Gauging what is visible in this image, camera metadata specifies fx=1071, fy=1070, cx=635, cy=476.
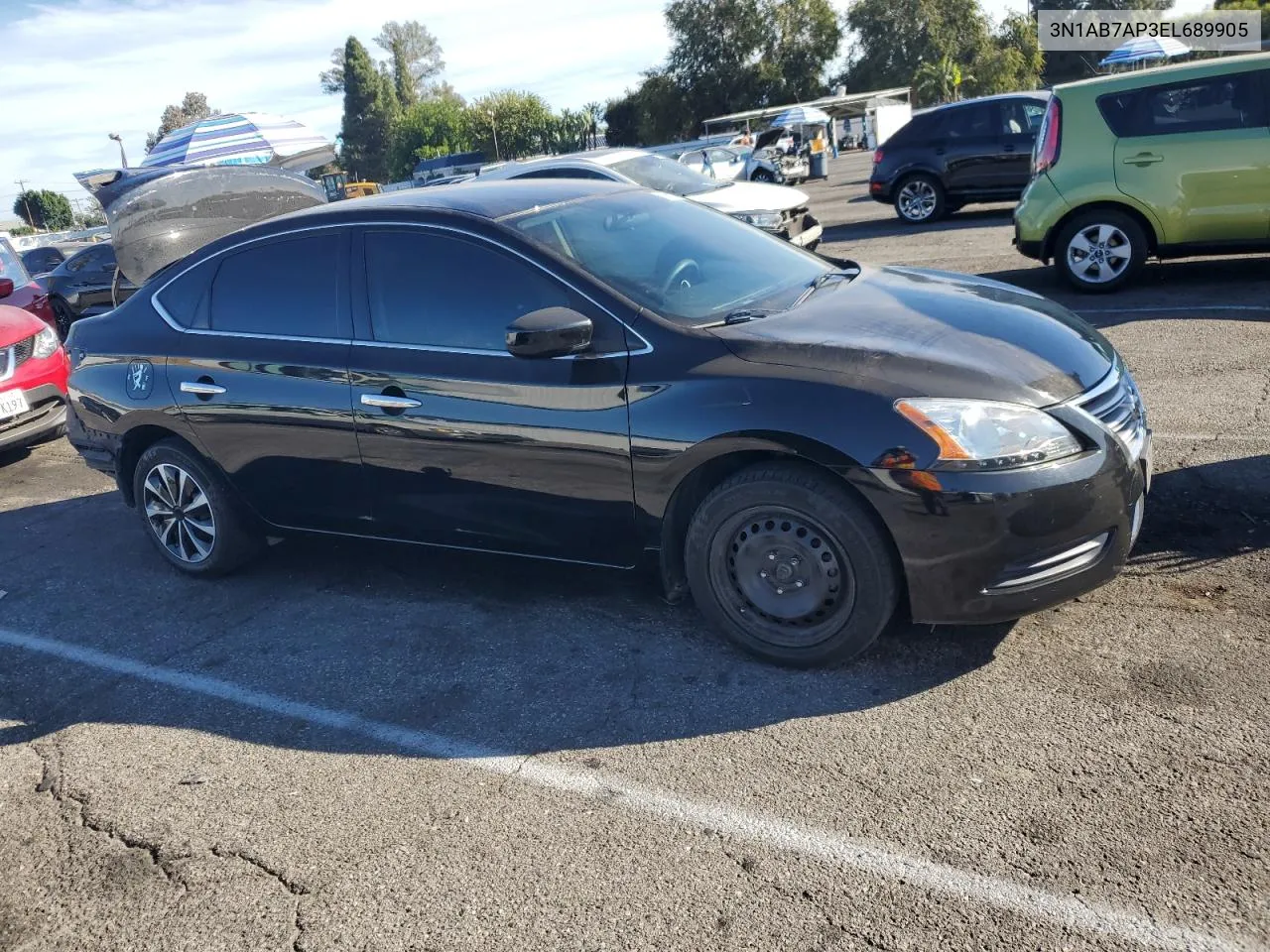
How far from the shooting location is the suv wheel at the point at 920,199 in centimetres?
1566

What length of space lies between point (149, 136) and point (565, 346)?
120 meters

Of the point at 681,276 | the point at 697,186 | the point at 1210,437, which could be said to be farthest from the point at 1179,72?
the point at 681,276

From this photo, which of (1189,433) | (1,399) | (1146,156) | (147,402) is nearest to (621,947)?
(147,402)

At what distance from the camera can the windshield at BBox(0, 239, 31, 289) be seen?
10.5 meters

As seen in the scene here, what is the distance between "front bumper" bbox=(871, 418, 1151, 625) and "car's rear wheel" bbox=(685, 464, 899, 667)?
12 centimetres

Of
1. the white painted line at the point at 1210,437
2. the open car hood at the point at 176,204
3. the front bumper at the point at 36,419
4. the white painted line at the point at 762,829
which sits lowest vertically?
the white painted line at the point at 762,829

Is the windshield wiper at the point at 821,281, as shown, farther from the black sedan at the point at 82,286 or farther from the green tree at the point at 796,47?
the green tree at the point at 796,47

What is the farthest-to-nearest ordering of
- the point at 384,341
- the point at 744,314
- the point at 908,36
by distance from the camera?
the point at 908,36 → the point at 384,341 → the point at 744,314

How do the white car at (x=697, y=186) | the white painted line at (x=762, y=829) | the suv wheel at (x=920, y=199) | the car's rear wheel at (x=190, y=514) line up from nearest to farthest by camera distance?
the white painted line at (x=762, y=829), the car's rear wheel at (x=190, y=514), the white car at (x=697, y=186), the suv wheel at (x=920, y=199)

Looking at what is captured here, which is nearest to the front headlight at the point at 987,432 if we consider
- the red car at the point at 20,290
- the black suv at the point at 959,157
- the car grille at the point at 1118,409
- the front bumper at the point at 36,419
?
the car grille at the point at 1118,409

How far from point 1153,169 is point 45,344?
8.94 metres

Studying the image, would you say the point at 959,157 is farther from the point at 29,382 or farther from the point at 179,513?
the point at 179,513

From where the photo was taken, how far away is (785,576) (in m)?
3.70

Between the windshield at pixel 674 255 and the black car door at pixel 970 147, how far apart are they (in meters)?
11.4
